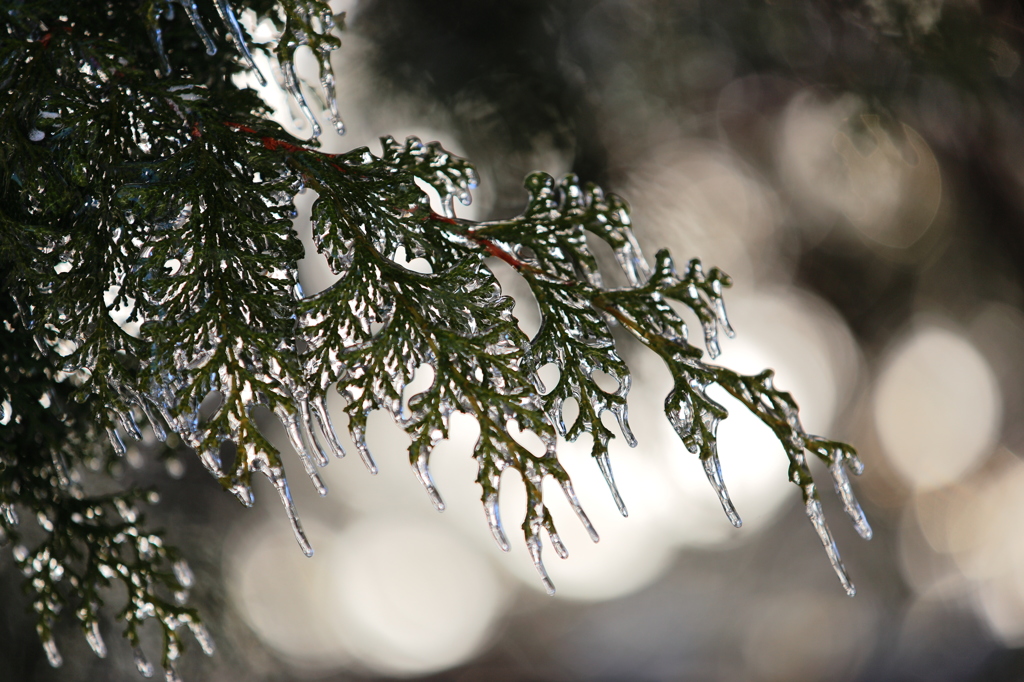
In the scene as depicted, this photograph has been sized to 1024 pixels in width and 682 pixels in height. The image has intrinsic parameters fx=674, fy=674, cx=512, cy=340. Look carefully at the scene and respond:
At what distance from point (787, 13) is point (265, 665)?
1.72m

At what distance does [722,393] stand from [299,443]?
4.79 feet

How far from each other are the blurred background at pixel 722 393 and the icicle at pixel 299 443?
1.72ft

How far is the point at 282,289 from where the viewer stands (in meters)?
0.49

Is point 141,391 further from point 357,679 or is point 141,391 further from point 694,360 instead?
point 357,679

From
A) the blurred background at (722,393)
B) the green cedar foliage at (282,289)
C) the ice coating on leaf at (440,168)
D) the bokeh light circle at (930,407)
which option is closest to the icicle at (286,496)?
the green cedar foliage at (282,289)

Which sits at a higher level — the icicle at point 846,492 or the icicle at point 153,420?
the icicle at point 153,420

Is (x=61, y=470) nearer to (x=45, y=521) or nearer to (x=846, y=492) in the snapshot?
(x=45, y=521)

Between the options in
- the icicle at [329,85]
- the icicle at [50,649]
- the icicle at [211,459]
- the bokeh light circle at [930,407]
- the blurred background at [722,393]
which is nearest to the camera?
the icicle at [211,459]

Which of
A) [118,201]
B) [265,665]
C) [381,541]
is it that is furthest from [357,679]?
[118,201]

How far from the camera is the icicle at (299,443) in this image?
446mm

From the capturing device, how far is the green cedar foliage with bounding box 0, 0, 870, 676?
0.45 metres

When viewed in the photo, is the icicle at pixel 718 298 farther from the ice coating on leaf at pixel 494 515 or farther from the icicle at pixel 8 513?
the icicle at pixel 8 513

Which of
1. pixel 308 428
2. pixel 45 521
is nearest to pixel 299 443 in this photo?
pixel 308 428

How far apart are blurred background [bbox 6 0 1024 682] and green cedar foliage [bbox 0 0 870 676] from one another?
461 mm
